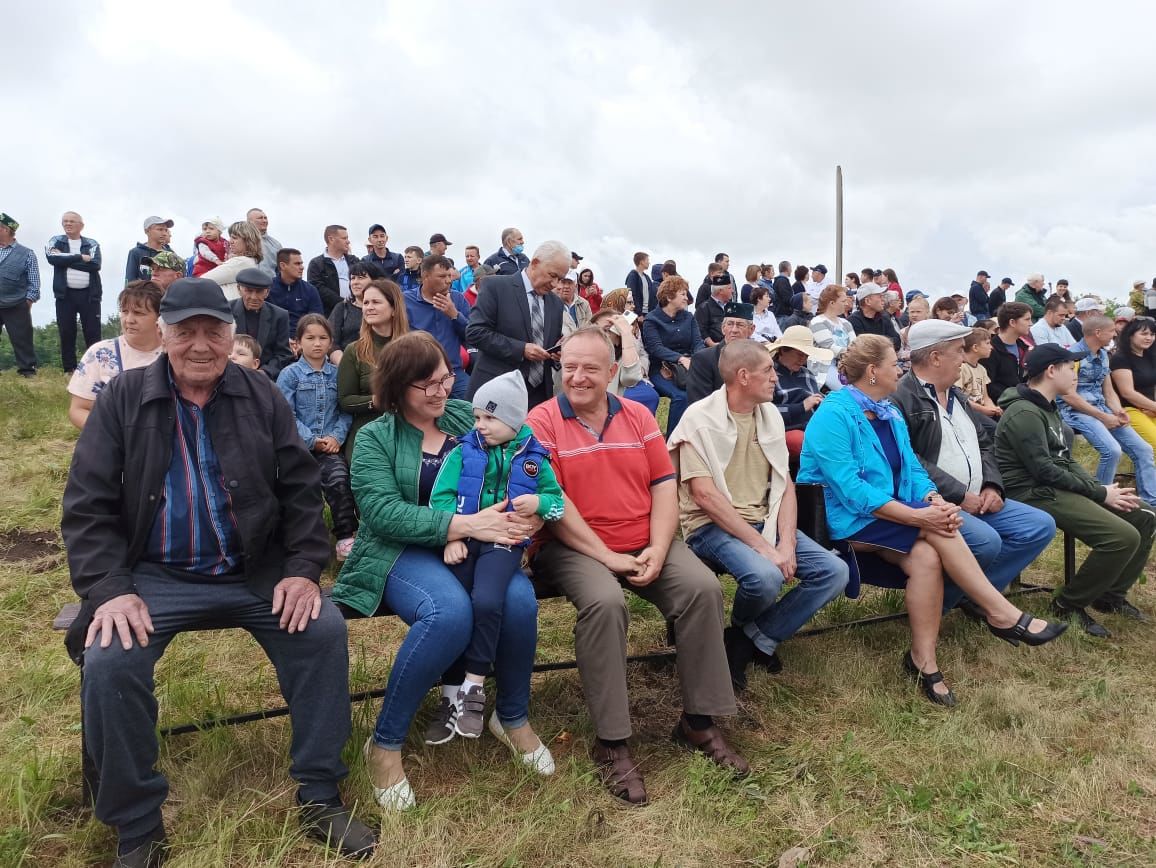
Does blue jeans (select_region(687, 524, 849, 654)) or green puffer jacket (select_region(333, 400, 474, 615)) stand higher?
green puffer jacket (select_region(333, 400, 474, 615))

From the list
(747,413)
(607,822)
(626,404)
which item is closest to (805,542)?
(747,413)

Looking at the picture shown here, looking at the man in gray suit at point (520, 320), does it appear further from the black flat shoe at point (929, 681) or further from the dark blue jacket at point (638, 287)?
the dark blue jacket at point (638, 287)

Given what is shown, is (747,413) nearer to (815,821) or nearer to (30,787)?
→ (815,821)

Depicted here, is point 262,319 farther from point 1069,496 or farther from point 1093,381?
point 1093,381

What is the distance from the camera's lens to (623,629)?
308 cm

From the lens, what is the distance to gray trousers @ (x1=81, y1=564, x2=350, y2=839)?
2.34m

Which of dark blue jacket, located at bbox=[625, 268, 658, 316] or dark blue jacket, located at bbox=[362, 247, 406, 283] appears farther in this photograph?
dark blue jacket, located at bbox=[625, 268, 658, 316]

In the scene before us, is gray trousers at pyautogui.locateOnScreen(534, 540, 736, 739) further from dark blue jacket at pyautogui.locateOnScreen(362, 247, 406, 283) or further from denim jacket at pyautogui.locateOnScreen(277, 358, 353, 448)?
dark blue jacket at pyautogui.locateOnScreen(362, 247, 406, 283)

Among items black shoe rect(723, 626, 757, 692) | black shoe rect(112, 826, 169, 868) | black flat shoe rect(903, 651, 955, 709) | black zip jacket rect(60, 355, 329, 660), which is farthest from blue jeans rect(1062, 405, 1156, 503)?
black shoe rect(112, 826, 169, 868)

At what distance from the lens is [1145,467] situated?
696 cm

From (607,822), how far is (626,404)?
5.82ft

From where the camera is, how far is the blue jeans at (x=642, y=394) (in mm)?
6846

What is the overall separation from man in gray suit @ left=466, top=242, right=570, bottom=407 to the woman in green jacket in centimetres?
238

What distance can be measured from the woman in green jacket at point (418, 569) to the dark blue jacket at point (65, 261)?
863 cm
